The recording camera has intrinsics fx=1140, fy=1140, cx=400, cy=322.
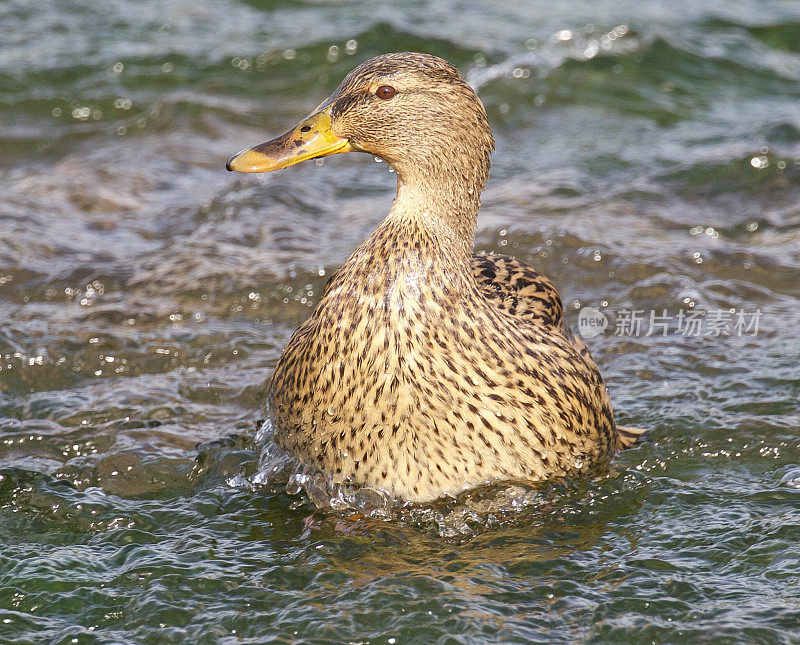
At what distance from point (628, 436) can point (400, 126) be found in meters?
1.91

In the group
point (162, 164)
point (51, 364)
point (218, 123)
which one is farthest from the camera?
point (218, 123)

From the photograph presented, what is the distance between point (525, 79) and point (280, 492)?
20.7 ft

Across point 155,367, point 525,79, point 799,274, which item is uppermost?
point 525,79

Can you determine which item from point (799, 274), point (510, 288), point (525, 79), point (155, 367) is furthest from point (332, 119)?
point (525, 79)

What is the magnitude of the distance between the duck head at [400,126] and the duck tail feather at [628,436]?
4.88 ft

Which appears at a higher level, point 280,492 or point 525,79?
point 525,79

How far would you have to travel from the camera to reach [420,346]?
173 inches

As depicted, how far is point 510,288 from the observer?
213 inches

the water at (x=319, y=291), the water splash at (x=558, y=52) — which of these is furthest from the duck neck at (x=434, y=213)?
the water splash at (x=558, y=52)

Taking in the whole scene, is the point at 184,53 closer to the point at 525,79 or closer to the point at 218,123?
the point at 218,123

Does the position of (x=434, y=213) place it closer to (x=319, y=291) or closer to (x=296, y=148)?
(x=296, y=148)

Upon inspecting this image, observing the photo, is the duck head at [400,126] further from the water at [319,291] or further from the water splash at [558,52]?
the water splash at [558,52]

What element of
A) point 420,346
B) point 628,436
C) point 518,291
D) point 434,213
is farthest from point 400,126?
point 628,436

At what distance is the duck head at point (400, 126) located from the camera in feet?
15.3
